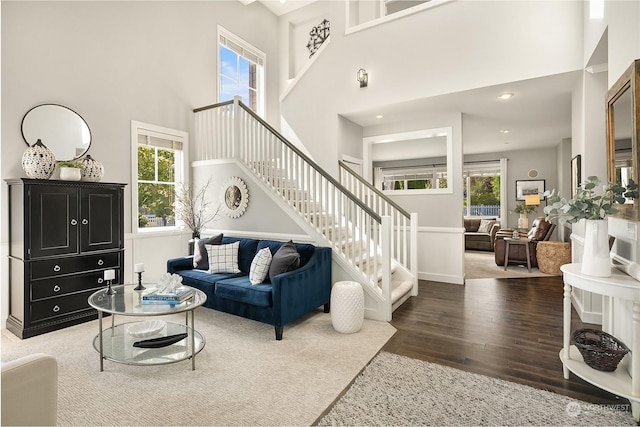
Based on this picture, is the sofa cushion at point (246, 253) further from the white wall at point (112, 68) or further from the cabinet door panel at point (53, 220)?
the cabinet door panel at point (53, 220)

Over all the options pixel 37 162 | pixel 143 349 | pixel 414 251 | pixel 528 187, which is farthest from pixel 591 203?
pixel 528 187

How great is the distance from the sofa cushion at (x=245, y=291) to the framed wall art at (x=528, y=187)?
8.37 metres

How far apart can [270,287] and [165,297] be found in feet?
3.16

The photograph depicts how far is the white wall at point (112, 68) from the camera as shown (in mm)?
3391

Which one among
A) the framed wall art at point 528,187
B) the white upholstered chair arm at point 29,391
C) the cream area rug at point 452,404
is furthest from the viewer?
the framed wall art at point 528,187

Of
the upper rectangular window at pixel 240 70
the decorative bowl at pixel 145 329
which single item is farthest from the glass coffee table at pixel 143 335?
the upper rectangular window at pixel 240 70

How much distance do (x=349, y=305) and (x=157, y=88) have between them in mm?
4225

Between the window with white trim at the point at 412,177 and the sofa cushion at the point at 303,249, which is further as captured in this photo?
the window with white trim at the point at 412,177

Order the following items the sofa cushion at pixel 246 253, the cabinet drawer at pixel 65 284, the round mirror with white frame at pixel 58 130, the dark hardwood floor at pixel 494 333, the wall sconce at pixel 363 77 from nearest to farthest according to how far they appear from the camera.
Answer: the dark hardwood floor at pixel 494 333 → the cabinet drawer at pixel 65 284 → the round mirror with white frame at pixel 58 130 → the sofa cushion at pixel 246 253 → the wall sconce at pixel 363 77

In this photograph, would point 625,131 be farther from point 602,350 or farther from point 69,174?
point 69,174

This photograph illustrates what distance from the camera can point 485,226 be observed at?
8.73 meters

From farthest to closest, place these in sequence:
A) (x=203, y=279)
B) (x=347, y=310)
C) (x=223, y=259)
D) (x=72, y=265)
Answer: (x=223, y=259)
(x=203, y=279)
(x=72, y=265)
(x=347, y=310)

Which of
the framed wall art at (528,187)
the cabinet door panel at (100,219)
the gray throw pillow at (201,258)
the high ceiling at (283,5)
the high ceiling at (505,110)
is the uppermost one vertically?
the high ceiling at (283,5)

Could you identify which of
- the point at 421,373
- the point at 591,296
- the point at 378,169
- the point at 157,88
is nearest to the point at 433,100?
the point at 591,296
